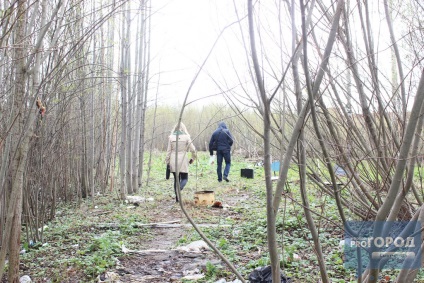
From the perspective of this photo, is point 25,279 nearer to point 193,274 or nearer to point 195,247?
point 193,274

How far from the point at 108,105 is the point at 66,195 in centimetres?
268

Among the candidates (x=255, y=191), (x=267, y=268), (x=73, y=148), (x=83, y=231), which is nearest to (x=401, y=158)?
(x=267, y=268)

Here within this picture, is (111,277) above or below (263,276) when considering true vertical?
below

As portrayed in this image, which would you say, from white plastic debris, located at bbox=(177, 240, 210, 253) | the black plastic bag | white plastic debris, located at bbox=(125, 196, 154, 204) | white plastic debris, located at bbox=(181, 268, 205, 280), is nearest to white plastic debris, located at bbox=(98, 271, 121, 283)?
white plastic debris, located at bbox=(181, 268, 205, 280)

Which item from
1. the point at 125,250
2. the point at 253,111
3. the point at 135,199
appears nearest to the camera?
the point at 253,111

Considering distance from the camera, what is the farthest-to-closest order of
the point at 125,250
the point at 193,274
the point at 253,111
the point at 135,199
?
the point at 135,199, the point at 125,250, the point at 193,274, the point at 253,111

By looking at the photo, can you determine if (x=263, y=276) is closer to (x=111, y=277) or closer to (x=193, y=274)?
(x=193, y=274)

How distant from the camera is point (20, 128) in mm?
3180

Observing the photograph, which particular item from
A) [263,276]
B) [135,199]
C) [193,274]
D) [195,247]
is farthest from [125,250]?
[135,199]

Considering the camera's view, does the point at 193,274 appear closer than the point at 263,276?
No

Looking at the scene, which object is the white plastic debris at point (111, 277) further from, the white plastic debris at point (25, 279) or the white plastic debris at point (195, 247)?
the white plastic debris at point (195, 247)

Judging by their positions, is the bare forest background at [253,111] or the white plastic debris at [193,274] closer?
the bare forest background at [253,111]

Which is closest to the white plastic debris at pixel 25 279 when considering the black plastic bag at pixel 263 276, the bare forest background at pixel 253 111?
the bare forest background at pixel 253 111

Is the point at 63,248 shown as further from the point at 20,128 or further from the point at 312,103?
Answer: the point at 312,103
